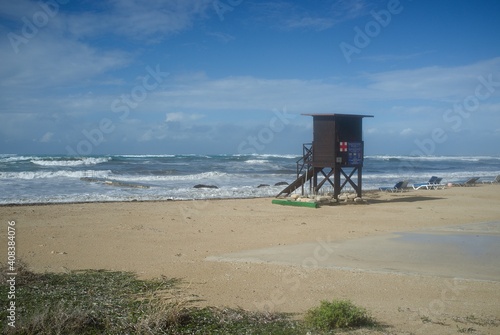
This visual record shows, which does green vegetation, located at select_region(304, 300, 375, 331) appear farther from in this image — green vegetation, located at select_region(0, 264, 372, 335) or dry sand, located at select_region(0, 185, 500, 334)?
dry sand, located at select_region(0, 185, 500, 334)

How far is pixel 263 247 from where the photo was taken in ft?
34.4

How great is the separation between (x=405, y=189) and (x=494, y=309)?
23.6 metres

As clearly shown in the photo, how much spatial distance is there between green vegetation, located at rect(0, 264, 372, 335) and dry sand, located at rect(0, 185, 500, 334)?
1.55ft

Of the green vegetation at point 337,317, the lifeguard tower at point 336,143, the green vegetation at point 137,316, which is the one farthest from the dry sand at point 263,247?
the lifeguard tower at point 336,143

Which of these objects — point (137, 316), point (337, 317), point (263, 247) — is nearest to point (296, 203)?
point (263, 247)

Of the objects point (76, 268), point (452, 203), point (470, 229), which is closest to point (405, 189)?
point (452, 203)

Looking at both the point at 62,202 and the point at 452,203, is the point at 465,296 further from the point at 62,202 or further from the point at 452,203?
the point at 62,202

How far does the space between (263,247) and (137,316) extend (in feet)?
16.3

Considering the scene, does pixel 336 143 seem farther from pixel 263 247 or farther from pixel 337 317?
pixel 337 317

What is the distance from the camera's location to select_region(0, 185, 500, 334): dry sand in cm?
644

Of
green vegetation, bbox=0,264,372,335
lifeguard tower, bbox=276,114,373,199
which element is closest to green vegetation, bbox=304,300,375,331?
green vegetation, bbox=0,264,372,335

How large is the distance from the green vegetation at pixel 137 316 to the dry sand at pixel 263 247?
472 millimetres

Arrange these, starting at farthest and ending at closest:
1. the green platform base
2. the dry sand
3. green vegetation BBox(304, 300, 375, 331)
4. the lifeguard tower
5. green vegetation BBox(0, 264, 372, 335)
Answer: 1. the lifeguard tower
2. the green platform base
3. the dry sand
4. green vegetation BBox(304, 300, 375, 331)
5. green vegetation BBox(0, 264, 372, 335)

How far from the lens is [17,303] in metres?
6.17
